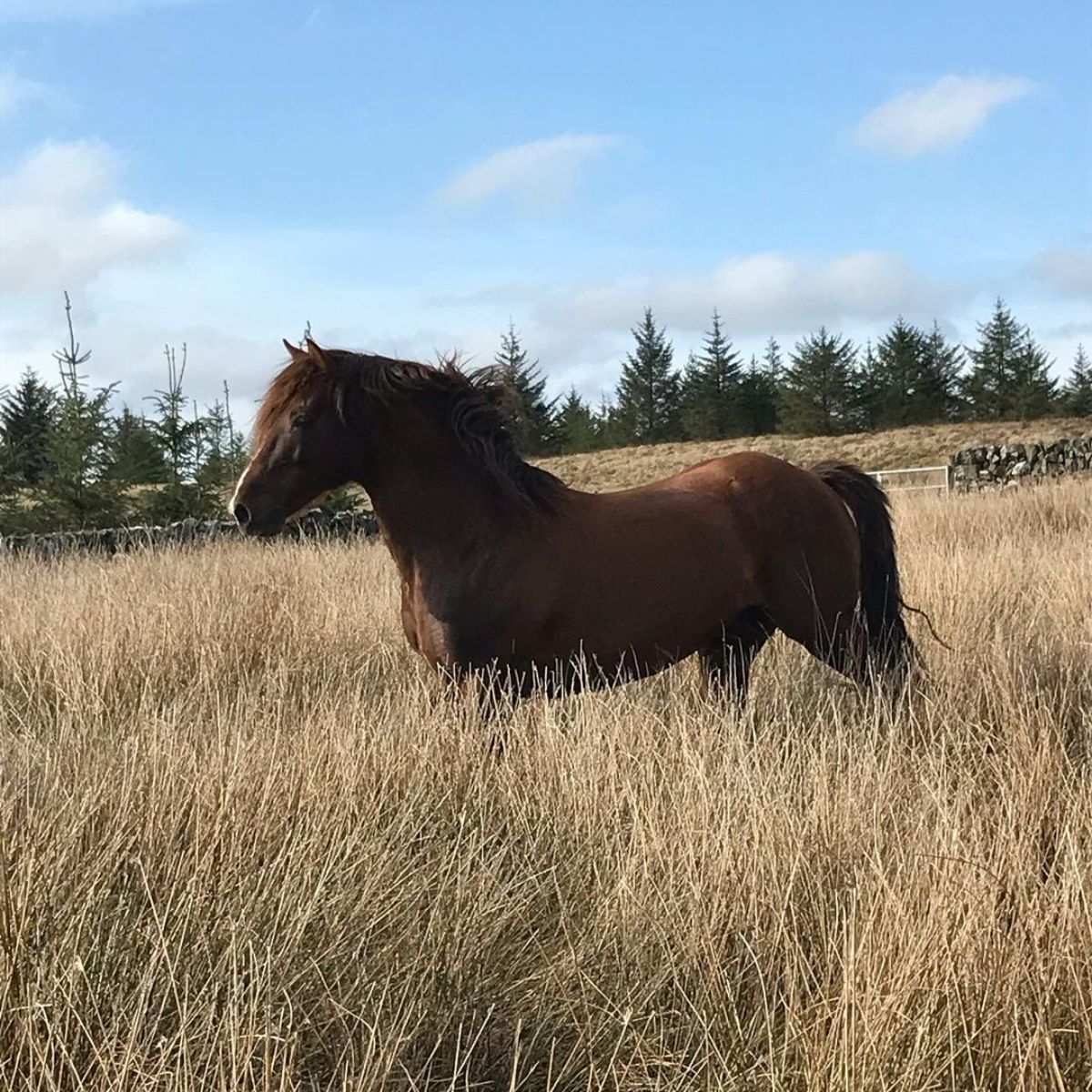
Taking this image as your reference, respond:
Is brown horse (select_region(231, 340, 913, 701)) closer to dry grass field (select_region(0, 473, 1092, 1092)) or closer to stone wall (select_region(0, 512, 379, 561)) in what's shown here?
dry grass field (select_region(0, 473, 1092, 1092))

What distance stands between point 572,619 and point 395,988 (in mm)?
2025

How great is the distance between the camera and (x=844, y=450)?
33.2m

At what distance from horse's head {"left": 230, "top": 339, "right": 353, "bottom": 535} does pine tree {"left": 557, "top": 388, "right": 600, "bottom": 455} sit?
41.2 metres

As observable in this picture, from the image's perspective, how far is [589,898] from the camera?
7.65 ft

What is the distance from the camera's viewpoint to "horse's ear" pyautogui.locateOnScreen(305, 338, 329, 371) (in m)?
3.62

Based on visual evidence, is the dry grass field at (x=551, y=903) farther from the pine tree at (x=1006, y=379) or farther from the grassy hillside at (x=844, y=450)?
the pine tree at (x=1006, y=379)

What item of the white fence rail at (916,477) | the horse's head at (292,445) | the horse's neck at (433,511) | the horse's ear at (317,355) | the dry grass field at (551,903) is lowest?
the dry grass field at (551,903)

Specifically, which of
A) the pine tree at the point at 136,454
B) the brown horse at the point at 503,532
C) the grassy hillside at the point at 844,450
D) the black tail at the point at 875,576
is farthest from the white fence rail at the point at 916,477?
the brown horse at the point at 503,532

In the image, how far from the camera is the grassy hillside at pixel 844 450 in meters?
30.5

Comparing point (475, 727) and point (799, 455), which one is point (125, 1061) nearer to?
point (475, 727)

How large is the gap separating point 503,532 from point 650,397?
159ft

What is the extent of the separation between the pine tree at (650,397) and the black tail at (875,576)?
4370 cm

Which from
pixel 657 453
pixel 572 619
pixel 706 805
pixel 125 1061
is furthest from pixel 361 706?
pixel 657 453

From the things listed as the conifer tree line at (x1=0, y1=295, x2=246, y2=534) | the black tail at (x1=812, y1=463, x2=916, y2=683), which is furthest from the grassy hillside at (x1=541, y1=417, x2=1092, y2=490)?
the black tail at (x1=812, y1=463, x2=916, y2=683)
